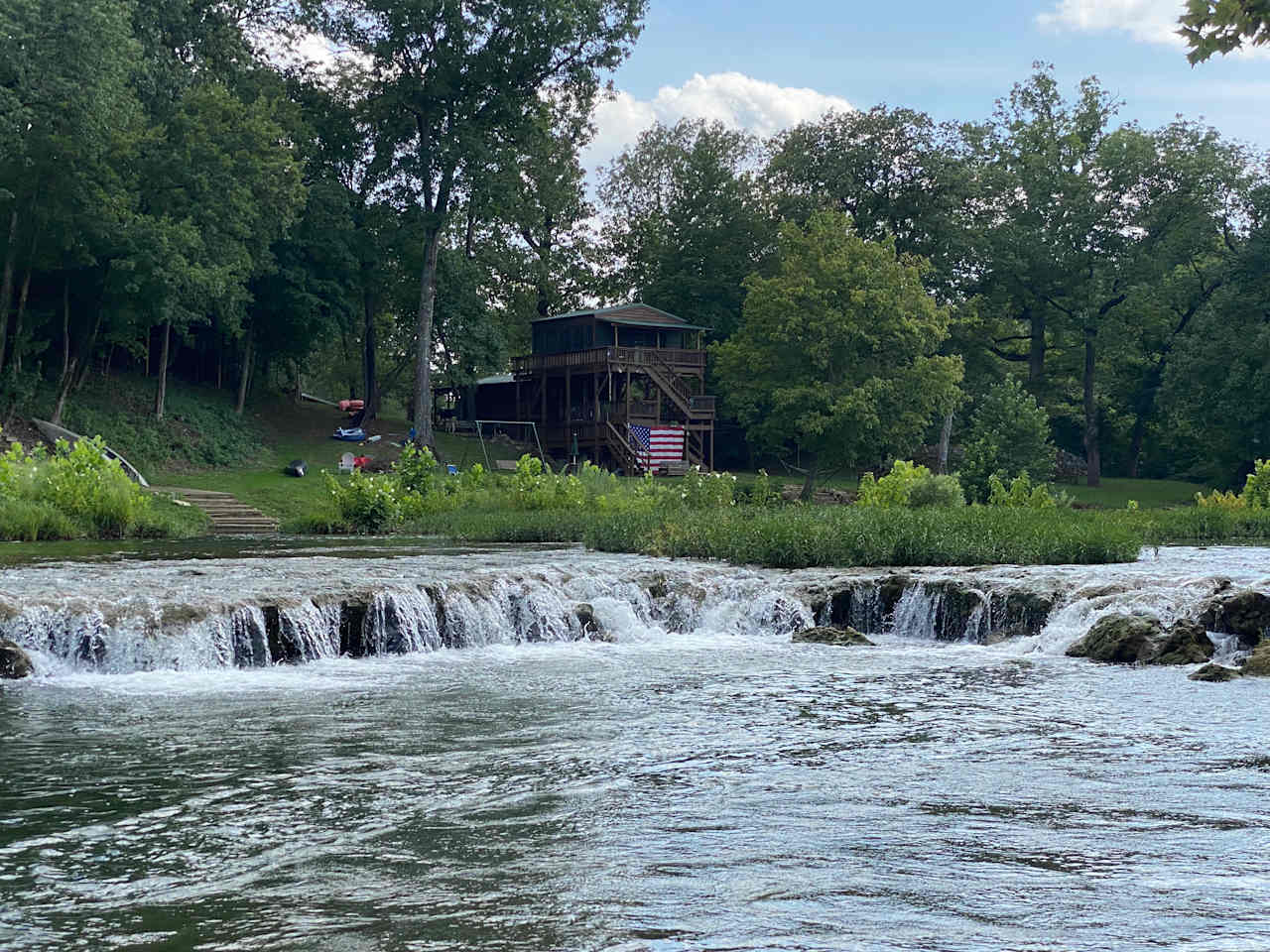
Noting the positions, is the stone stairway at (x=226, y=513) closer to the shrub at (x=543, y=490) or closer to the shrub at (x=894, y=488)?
the shrub at (x=543, y=490)

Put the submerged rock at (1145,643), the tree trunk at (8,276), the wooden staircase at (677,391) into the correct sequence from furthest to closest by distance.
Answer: the wooden staircase at (677,391) → the tree trunk at (8,276) → the submerged rock at (1145,643)

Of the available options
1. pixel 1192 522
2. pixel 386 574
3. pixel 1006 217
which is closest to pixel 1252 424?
pixel 1006 217

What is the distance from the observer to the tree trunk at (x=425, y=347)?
51500mm

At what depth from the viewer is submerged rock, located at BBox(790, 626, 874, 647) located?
1789 centimetres

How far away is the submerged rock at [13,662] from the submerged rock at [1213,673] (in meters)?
12.0

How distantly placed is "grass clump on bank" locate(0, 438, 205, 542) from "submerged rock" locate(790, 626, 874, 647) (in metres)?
16.4

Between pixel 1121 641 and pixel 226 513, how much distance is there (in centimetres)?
2610

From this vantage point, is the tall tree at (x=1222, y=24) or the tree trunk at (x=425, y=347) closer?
the tall tree at (x=1222, y=24)

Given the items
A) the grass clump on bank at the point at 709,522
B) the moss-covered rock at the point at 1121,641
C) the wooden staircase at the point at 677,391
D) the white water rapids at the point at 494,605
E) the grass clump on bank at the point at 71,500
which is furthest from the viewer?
the wooden staircase at the point at 677,391

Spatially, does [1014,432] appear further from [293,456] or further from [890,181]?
[293,456]

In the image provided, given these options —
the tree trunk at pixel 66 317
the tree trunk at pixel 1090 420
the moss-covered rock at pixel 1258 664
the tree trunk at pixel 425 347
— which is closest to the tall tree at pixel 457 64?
the tree trunk at pixel 425 347

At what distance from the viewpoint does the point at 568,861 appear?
24.0ft

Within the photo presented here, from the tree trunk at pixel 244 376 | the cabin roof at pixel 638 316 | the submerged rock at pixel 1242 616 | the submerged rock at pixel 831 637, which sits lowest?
the submerged rock at pixel 831 637

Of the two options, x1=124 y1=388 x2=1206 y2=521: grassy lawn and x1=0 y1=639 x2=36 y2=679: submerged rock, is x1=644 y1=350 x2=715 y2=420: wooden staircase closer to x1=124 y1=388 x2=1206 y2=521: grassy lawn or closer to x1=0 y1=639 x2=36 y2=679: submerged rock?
x1=124 y1=388 x2=1206 y2=521: grassy lawn
